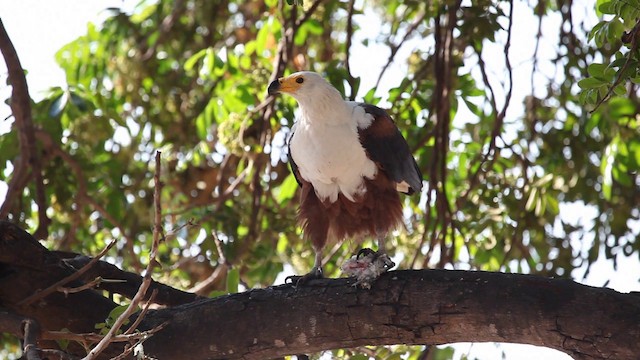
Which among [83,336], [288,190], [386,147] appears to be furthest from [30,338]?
[288,190]

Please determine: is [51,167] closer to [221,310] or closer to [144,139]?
[144,139]

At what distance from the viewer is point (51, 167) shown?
529cm

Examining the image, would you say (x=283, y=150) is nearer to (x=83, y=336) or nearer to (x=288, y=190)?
(x=288, y=190)

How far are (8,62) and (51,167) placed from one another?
1178 millimetres

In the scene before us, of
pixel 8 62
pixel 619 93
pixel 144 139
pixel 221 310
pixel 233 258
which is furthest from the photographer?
pixel 144 139

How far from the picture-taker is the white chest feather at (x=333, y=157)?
4352 millimetres

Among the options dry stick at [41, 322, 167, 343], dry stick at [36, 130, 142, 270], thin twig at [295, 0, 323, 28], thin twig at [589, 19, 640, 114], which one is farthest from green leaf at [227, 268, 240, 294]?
thin twig at [295, 0, 323, 28]

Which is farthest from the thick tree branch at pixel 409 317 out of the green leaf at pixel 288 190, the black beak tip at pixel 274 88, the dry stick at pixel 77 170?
the green leaf at pixel 288 190

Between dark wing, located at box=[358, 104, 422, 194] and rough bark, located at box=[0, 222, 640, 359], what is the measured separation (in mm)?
1059

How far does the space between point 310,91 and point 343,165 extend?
456mm

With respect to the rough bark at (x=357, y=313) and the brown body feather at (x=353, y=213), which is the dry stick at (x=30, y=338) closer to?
the rough bark at (x=357, y=313)

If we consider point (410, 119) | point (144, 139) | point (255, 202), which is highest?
point (144, 139)

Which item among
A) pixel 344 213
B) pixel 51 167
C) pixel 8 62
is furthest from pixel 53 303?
pixel 51 167

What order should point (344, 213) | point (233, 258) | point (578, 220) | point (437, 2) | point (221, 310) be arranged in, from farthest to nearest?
point (578, 220)
point (233, 258)
point (437, 2)
point (344, 213)
point (221, 310)
